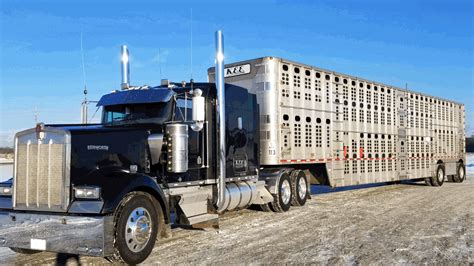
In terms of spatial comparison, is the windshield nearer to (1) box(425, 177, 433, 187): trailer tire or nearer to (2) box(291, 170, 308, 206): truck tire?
(2) box(291, 170, 308, 206): truck tire

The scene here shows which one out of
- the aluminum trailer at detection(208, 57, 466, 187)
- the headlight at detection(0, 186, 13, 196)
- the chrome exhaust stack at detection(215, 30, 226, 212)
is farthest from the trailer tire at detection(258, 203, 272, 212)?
the headlight at detection(0, 186, 13, 196)

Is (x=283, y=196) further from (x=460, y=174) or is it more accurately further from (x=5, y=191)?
(x=460, y=174)

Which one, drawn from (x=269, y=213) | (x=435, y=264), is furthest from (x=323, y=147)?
(x=435, y=264)

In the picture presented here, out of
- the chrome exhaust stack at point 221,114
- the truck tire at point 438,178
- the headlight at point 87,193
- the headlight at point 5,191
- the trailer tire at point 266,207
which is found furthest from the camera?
the truck tire at point 438,178

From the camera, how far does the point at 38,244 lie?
5.49 metres

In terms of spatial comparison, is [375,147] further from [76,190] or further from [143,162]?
[76,190]

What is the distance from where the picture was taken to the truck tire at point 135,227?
5.68 metres

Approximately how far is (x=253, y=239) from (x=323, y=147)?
559cm

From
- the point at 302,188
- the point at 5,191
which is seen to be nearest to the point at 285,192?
the point at 302,188

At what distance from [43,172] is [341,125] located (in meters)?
9.46

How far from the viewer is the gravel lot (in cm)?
629

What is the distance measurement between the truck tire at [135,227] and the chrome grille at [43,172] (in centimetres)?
76

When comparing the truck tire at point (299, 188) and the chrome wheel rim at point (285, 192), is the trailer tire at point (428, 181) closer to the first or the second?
the truck tire at point (299, 188)

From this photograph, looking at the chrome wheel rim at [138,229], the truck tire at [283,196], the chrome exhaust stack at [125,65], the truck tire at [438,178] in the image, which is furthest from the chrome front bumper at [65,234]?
the truck tire at [438,178]
